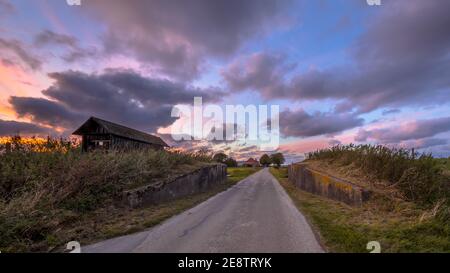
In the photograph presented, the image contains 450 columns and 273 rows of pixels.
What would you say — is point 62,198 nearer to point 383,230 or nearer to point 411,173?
point 383,230

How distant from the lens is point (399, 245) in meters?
5.20

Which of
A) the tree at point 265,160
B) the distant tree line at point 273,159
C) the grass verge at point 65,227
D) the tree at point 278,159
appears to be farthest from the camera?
the tree at point 265,160

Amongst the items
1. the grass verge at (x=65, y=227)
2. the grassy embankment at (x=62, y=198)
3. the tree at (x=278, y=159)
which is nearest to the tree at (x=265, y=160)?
the tree at (x=278, y=159)

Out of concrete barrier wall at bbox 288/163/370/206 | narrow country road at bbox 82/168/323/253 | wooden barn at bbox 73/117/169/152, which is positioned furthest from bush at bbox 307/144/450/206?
wooden barn at bbox 73/117/169/152

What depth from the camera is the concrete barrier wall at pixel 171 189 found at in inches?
403

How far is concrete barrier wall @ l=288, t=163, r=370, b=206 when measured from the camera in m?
9.08

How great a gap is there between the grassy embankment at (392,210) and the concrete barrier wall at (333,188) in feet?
0.92

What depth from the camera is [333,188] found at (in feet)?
38.5

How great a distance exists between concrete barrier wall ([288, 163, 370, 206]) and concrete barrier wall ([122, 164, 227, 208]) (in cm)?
664

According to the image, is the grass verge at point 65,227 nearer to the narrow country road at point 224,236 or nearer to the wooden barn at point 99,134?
the narrow country road at point 224,236

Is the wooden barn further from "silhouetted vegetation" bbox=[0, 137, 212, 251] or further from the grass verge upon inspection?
the grass verge
